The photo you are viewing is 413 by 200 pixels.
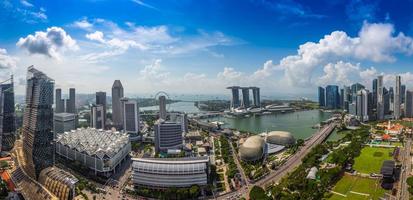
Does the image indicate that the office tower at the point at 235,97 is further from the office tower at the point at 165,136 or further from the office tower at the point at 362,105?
the office tower at the point at 165,136

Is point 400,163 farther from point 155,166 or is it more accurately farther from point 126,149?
point 126,149

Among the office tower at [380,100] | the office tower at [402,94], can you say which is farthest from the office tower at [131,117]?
the office tower at [402,94]

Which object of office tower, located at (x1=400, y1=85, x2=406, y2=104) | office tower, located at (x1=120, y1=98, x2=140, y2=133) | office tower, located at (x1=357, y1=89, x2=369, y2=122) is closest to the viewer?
office tower, located at (x1=120, y1=98, x2=140, y2=133)

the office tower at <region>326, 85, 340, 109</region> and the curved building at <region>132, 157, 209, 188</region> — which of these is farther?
the office tower at <region>326, 85, 340, 109</region>

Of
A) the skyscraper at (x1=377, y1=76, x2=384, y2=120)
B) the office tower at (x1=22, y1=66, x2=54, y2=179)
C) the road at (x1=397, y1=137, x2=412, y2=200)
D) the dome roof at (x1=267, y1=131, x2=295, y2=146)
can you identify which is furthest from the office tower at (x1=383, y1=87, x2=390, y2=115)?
the office tower at (x1=22, y1=66, x2=54, y2=179)

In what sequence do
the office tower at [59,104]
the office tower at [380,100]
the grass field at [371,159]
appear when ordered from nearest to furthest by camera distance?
the grass field at [371,159] < the office tower at [380,100] < the office tower at [59,104]

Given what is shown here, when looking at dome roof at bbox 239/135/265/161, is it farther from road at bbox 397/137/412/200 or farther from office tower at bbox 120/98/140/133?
office tower at bbox 120/98/140/133
